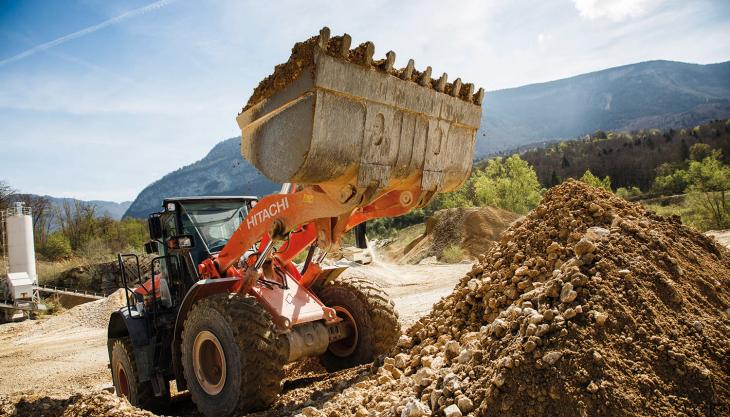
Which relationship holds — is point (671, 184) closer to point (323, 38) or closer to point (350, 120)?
point (350, 120)

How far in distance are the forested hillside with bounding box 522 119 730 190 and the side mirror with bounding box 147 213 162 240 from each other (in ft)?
214

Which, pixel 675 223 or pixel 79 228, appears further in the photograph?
pixel 79 228

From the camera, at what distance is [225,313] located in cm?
482

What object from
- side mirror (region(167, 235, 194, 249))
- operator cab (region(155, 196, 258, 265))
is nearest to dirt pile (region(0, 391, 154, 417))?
side mirror (region(167, 235, 194, 249))

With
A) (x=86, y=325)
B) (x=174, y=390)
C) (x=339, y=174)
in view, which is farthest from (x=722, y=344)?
(x=86, y=325)

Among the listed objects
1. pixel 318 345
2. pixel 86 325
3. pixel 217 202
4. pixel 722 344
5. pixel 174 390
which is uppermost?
pixel 217 202

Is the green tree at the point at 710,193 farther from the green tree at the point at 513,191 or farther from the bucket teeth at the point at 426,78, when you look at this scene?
the bucket teeth at the point at 426,78

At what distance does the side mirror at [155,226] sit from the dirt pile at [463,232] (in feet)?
71.9

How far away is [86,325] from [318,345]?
16.2 m

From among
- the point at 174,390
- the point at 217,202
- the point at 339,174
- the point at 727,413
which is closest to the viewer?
the point at 727,413

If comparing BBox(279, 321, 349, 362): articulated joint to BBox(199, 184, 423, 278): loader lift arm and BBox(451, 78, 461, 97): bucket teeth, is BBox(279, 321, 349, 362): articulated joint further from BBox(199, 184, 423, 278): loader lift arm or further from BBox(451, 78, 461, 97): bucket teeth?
BBox(451, 78, 461, 97): bucket teeth

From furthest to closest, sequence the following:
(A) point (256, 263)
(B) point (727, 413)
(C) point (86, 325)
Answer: (C) point (86, 325)
(A) point (256, 263)
(B) point (727, 413)

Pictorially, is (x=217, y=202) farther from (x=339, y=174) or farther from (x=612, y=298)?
(x=612, y=298)

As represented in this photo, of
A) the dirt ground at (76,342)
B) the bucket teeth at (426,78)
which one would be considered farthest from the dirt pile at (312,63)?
the dirt ground at (76,342)
